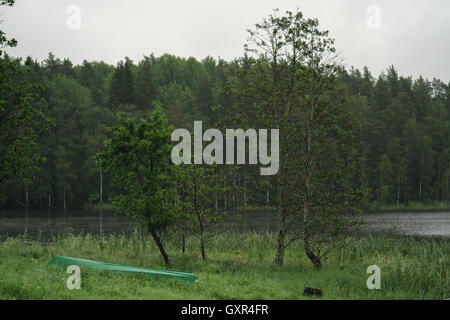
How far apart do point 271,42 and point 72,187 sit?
5622cm

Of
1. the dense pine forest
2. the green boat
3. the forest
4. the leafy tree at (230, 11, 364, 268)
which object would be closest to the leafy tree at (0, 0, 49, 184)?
the forest

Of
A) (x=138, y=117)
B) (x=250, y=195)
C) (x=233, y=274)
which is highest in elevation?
(x=138, y=117)

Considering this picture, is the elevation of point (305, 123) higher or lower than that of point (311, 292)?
higher

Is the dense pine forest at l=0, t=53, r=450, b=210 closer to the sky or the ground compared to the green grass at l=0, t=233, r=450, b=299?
closer to the sky

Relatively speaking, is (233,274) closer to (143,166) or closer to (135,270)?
(135,270)

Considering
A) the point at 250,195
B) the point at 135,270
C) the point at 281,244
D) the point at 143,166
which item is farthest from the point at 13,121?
the point at 281,244

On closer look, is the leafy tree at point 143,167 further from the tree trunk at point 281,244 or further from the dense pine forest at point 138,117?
the dense pine forest at point 138,117

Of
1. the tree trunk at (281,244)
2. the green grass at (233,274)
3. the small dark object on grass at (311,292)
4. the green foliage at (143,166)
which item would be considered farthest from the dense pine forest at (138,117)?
the small dark object on grass at (311,292)

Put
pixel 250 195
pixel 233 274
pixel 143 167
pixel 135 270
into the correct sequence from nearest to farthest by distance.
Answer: pixel 135 270
pixel 233 274
pixel 143 167
pixel 250 195

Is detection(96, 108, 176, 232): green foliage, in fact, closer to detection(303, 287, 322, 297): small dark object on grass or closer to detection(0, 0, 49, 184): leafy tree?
detection(0, 0, 49, 184): leafy tree

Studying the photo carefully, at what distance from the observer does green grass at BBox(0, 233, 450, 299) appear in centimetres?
972

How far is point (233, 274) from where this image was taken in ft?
47.7

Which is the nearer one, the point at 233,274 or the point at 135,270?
the point at 135,270
